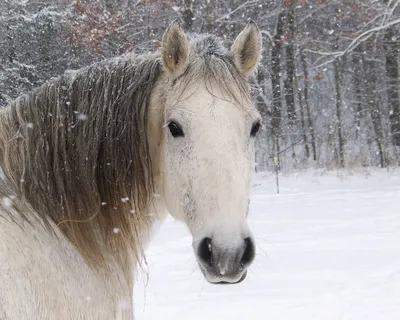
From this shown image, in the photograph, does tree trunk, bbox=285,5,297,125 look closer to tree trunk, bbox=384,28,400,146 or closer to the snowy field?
tree trunk, bbox=384,28,400,146

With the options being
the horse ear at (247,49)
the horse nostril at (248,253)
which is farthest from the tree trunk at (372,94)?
the horse nostril at (248,253)

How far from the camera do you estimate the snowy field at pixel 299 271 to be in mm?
4121

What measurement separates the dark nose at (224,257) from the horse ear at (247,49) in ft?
3.32

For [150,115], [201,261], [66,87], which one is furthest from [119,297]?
[66,87]

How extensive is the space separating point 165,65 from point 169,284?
3.27 meters

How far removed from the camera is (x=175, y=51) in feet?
7.35

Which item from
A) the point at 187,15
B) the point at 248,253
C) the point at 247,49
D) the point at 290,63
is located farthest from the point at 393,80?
the point at 248,253

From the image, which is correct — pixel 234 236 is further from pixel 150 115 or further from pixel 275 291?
pixel 275 291

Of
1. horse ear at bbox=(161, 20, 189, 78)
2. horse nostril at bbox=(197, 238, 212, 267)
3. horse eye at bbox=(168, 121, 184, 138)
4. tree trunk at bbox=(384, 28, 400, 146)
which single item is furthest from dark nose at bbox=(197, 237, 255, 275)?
tree trunk at bbox=(384, 28, 400, 146)

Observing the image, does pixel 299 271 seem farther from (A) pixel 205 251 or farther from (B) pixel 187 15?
(B) pixel 187 15

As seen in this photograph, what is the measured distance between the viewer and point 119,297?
2150 mm

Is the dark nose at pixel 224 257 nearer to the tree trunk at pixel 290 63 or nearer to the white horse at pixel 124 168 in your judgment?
the white horse at pixel 124 168

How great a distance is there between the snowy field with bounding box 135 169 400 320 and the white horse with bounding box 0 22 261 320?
1.42 ft

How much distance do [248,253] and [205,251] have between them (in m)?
0.18
